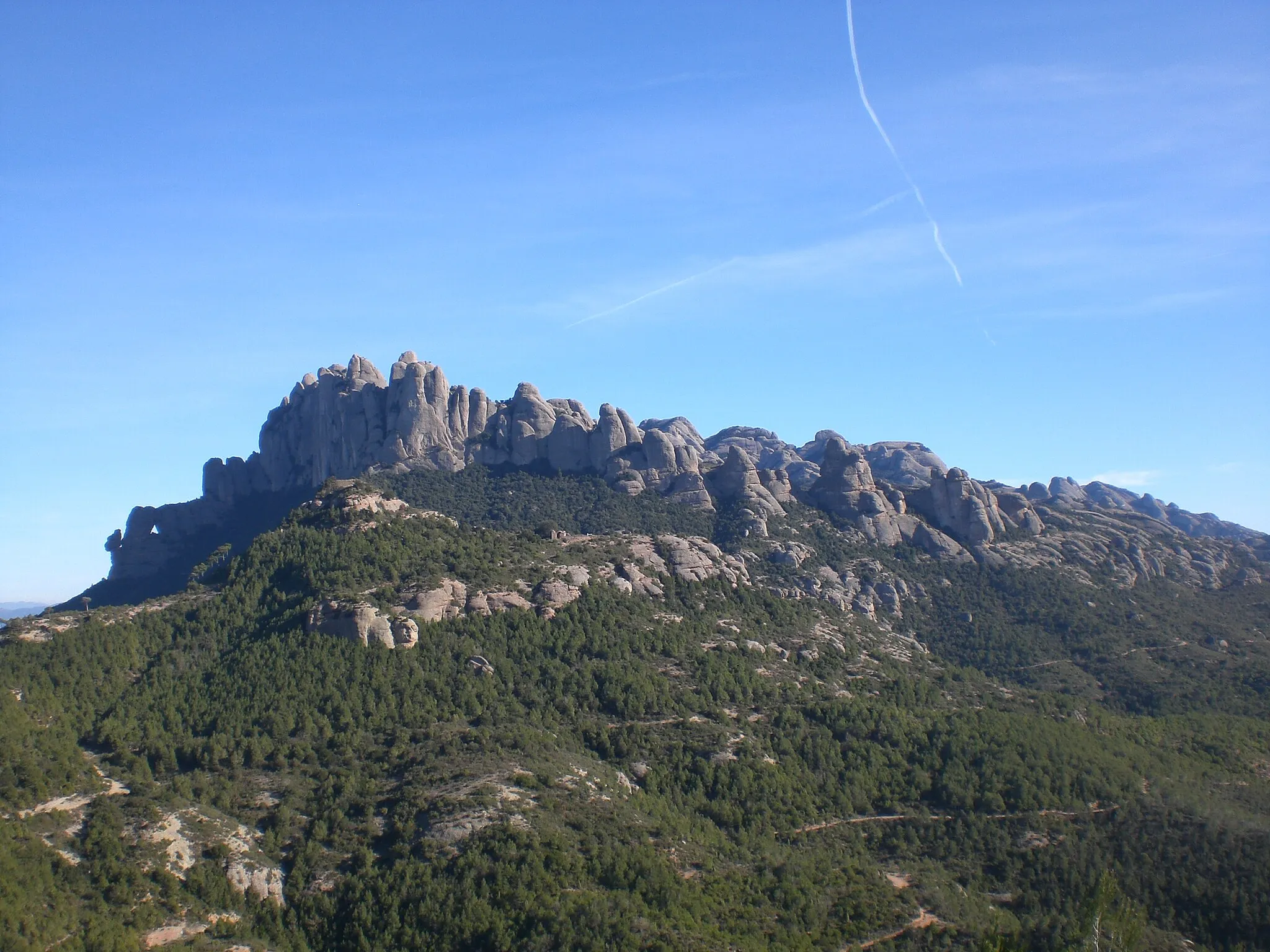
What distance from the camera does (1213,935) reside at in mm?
Result: 79750

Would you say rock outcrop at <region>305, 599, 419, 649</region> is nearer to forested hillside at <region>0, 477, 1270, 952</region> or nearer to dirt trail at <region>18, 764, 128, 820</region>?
forested hillside at <region>0, 477, 1270, 952</region>

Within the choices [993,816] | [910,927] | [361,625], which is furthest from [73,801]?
[993,816]

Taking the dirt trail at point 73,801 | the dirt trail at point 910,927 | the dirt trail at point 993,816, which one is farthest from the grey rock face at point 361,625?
the dirt trail at point 910,927

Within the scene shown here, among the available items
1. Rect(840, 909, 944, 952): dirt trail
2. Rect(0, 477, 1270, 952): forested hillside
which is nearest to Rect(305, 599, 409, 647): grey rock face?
Rect(0, 477, 1270, 952): forested hillside

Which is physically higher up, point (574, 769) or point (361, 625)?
point (361, 625)

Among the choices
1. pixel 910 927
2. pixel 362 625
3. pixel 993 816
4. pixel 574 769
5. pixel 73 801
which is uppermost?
pixel 362 625

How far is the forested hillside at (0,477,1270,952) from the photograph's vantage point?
69938 mm

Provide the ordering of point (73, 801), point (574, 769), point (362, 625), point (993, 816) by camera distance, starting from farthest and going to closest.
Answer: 1. point (362, 625)
2. point (993, 816)
3. point (574, 769)
4. point (73, 801)

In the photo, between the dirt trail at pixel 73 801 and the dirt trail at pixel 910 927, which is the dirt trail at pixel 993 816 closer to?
the dirt trail at pixel 910 927

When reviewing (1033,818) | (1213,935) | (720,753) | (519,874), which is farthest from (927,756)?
(519,874)

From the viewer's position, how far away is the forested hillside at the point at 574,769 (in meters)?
69.9

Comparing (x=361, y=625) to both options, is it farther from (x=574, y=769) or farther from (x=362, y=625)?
(x=574, y=769)

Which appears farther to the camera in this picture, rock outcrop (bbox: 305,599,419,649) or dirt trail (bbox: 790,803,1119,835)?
rock outcrop (bbox: 305,599,419,649)

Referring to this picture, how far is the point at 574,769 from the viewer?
3556 inches
